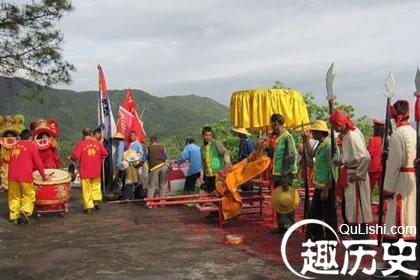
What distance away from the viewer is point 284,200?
27.3 ft

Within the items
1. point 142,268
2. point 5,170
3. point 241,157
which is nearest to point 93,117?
point 5,170

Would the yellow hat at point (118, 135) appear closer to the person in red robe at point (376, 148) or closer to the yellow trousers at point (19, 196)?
the yellow trousers at point (19, 196)

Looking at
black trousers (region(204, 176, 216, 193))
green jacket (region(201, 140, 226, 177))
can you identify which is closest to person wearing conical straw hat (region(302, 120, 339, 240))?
green jacket (region(201, 140, 226, 177))

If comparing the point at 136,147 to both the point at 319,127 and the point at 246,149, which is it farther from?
the point at 319,127

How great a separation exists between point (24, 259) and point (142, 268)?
1.91 metres

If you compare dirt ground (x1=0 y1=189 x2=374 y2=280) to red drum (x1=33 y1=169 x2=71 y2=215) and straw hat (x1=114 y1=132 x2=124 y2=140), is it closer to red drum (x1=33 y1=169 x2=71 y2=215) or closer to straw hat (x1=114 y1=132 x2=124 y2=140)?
red drum (x1=33 y1=169 x2=71 y2=215)

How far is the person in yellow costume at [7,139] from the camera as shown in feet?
46.0

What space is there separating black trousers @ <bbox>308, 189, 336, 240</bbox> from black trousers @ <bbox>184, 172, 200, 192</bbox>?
5834 mm

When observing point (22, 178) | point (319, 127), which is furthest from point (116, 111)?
point (319, 127)

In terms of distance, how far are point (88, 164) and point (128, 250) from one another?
413 centimetres

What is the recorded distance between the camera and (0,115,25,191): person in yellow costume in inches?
552

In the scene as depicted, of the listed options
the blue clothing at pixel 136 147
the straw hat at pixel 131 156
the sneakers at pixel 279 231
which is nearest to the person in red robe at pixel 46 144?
the straw hat at pixel 131 156

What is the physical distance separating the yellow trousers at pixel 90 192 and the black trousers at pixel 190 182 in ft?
8.13

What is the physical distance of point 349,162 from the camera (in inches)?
267
